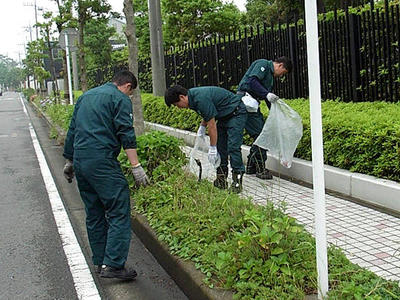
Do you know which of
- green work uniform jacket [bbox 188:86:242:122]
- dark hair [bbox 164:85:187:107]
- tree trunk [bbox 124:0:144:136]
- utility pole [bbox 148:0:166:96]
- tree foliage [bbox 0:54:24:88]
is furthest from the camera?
tree foliage [bbox 0:54:24:88]

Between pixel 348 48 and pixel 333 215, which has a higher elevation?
pixel 348 48

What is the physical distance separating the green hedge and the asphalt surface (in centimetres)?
270

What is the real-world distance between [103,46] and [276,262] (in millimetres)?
33624

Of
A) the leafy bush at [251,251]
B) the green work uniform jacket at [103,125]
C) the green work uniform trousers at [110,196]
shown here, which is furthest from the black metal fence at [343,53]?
the green work uniform trousers at [110,196]

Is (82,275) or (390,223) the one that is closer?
(82,275)

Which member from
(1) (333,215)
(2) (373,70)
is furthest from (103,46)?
(1) (333,215)

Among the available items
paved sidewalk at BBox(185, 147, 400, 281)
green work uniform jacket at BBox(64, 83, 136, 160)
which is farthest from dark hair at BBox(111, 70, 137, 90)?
paved sidewalk at BBox(185, 147, 400, 281)

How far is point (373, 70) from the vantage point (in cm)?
816

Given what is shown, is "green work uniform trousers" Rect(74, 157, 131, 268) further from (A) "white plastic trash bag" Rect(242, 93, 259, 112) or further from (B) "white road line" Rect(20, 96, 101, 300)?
(A) "white plastic trash bag" Rect(242, 93, 259, 112)

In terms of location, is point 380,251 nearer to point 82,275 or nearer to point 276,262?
point 276,262

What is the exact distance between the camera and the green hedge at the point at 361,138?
5.79 meters

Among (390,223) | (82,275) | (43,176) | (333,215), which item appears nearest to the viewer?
(82,275)

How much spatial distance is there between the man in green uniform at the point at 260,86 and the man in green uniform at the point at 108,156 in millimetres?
2864

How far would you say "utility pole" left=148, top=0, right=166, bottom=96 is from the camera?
44.4 ft
